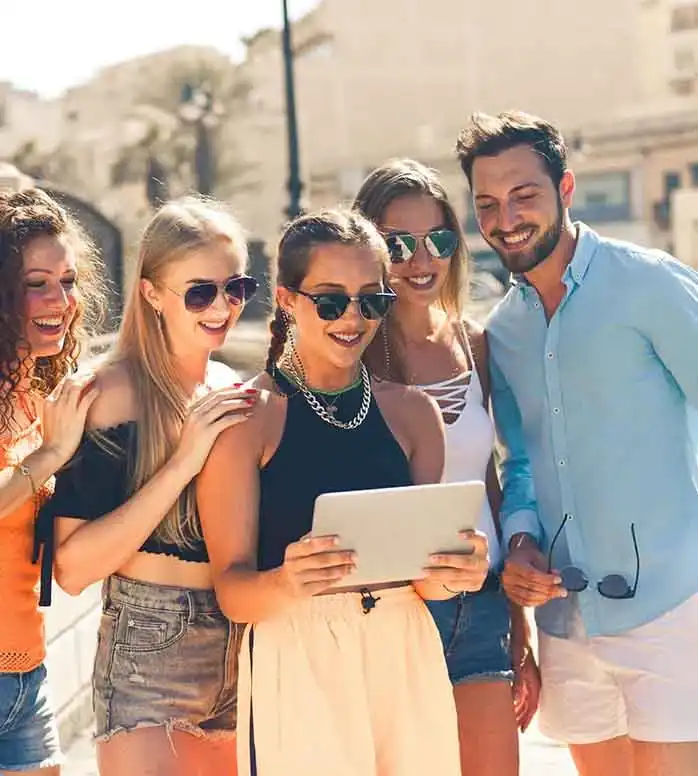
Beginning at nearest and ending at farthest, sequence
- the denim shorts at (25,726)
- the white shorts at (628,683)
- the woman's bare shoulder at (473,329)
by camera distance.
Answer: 1. the denim shorts at (25,726)
2. the white shorts at (628,683)
3. the woman's bare shoulder at (473,329)

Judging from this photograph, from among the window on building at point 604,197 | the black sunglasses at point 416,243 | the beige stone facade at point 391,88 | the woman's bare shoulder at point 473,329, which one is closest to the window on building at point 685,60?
the beige stone facade at point 391,88

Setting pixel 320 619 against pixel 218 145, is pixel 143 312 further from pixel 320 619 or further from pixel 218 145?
pixel 218 145

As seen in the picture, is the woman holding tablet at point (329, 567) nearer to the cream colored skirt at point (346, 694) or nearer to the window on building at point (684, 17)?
the cream colored skirt at point (346, 694)

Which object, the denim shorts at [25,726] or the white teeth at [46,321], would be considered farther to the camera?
the white teeth at [46,321]

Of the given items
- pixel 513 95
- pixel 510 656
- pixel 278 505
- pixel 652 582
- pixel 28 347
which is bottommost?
pixel 510 656

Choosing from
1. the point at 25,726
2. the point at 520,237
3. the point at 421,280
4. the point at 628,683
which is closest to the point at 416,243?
the point at 421,280

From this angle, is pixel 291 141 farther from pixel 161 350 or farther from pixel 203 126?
pixel 203 126

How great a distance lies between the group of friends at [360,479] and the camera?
7.99ft

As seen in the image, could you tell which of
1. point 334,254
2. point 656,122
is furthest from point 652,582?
point 656,122

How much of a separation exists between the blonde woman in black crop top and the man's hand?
69cm

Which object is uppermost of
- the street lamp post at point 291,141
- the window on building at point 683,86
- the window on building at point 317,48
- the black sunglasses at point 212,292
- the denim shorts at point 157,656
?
the window on building at point 317,48

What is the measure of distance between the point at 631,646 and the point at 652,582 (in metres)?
0.16

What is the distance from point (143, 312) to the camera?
2.71 meters

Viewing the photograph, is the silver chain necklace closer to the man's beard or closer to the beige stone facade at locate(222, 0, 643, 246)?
the man's beard
